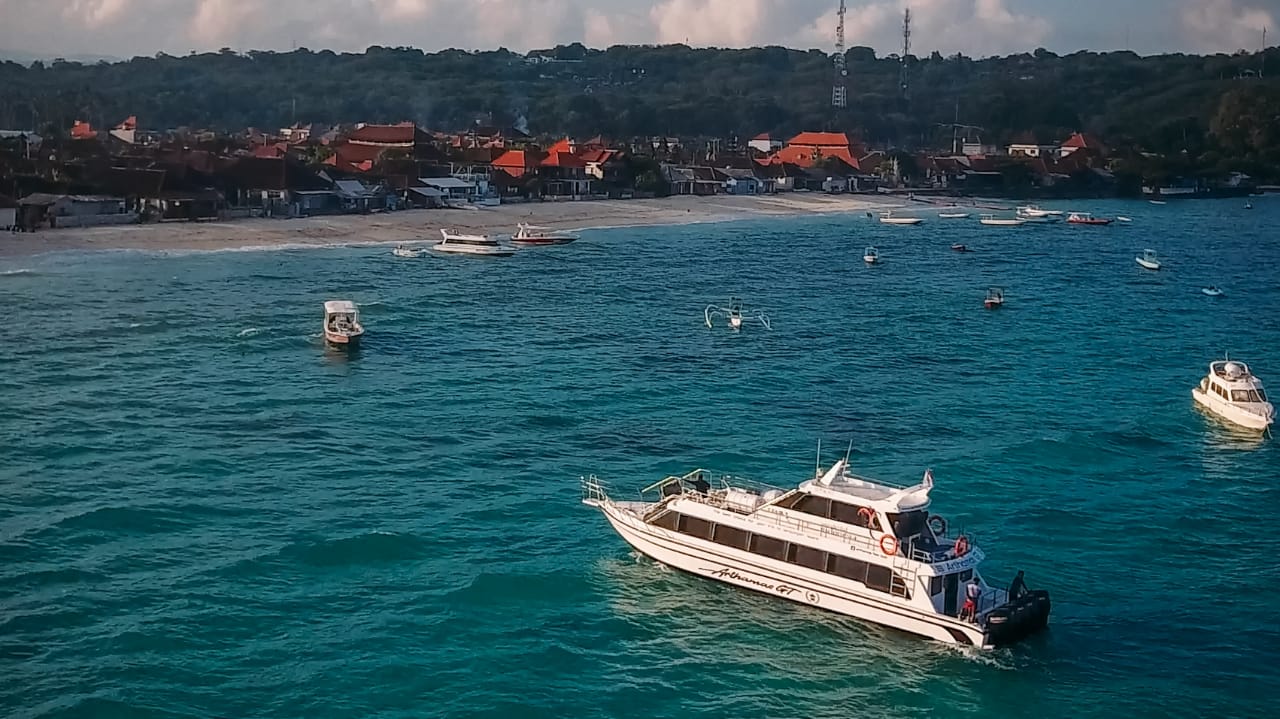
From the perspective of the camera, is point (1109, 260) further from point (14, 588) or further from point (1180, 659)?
point (14, 588)

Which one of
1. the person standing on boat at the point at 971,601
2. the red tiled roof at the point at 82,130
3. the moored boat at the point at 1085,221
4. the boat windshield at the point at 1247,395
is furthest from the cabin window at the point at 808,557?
the red tiled roof at the point at 82,130

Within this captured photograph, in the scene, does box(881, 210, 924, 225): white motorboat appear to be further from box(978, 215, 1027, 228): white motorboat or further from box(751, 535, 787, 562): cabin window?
box(751, 535, 787, 562): cabin window

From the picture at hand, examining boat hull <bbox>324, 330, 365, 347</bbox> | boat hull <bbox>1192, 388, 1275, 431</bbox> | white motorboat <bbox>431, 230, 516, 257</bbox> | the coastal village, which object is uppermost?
the coastal village

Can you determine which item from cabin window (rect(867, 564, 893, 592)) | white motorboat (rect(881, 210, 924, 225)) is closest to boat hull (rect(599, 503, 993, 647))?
cabin window (rect(867, 564, 893, 592))

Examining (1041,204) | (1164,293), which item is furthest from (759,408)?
(1041,204)

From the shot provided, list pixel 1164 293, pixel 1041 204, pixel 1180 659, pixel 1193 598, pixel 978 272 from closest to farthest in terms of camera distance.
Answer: pixel 1180 659 → pixel 1193 598 → pixel 1164 293 → pixel 978 272 → pixel 1041 204

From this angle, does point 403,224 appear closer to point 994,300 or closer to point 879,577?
point 994,300

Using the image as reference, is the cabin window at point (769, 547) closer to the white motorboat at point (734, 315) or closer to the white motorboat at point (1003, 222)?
the white motorboat at point (734, 315)
